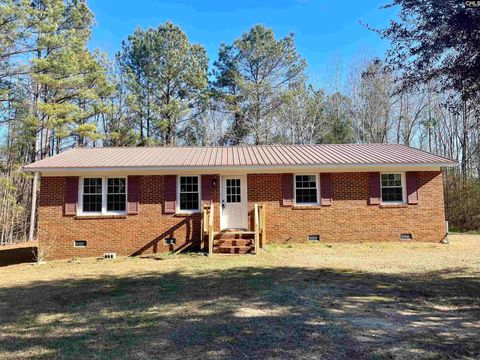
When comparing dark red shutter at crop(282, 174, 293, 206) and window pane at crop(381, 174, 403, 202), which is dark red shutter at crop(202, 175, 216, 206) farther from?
window pane at crop(381, 174, 403, 202)

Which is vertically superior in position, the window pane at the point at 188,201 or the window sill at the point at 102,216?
the window pane at the point at 188,201

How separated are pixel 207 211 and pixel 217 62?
16.5 m

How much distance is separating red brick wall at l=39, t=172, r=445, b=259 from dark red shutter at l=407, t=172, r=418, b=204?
8.3 inches

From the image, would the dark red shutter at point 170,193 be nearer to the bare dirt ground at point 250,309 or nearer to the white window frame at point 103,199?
the white window frame at point 103,199

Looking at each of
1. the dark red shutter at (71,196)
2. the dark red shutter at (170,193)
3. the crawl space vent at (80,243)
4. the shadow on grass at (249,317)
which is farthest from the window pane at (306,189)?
the dark red shutter at (71,196)

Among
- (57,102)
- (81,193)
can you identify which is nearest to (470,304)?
(81,193)

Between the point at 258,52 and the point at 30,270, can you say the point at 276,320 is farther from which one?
the point at 258,52

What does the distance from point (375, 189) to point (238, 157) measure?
5277 mm

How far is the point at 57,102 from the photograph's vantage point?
19906mm

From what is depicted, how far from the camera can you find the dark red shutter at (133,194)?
1255 centimetres

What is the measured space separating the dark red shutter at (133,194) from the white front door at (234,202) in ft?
10.0

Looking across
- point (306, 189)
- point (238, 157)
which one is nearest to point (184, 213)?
point (238, 157)

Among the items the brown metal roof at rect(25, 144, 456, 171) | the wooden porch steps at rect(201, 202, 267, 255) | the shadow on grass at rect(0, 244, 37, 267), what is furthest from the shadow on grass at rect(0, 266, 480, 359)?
the brown metal roof at rect(25, 144, 456, 171)

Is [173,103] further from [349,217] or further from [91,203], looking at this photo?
[349,217]
